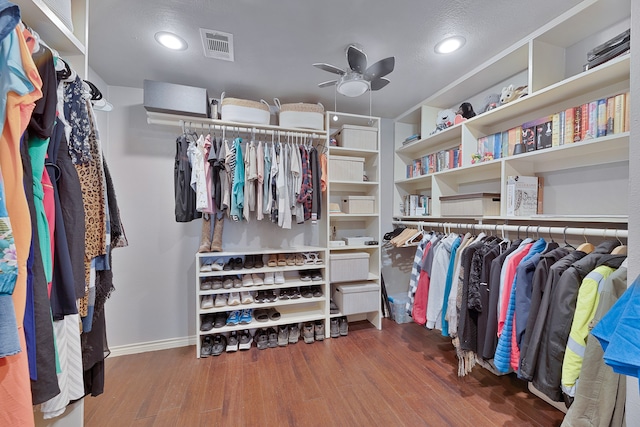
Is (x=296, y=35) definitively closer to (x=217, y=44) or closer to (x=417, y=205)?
(x=217, y=44)

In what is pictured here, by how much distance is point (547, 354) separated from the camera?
3.98 feet

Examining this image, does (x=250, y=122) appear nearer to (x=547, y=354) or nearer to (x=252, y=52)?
(x=252, y=52)

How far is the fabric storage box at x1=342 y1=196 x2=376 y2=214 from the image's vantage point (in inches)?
102

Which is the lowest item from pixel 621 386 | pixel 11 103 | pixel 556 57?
pixel 621 386

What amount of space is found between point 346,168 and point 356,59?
1115 millimetres

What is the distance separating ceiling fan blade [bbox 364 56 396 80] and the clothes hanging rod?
77 centimetres

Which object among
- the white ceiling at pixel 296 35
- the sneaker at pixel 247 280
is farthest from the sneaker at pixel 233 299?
the white ceiling at pixel 296 35

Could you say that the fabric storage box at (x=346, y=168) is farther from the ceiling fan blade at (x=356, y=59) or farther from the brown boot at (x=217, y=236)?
the brown boot at (x=217, y=236)

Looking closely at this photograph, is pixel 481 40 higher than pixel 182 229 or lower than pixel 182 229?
higher

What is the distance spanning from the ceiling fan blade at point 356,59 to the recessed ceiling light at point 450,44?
0.59 meters

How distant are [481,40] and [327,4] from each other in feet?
3.63

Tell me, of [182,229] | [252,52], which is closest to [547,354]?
[252,52]

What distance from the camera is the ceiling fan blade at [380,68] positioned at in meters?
1.61

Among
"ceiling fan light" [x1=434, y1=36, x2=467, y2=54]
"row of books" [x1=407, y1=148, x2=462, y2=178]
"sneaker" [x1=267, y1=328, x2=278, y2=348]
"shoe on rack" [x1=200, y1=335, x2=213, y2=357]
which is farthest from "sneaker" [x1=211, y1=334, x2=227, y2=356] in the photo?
"ceiling fan light" [x1=434, y1=36, x2=467, y2=54]
